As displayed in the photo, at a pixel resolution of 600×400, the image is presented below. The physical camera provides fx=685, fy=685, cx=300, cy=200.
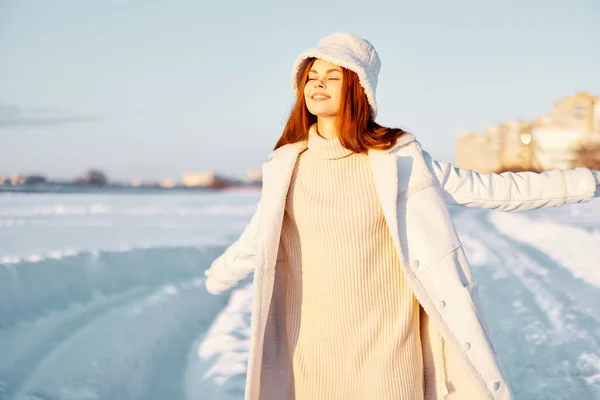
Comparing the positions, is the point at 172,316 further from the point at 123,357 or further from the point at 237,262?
the point at 237,262

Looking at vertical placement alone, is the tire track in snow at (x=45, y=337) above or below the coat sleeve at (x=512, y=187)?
below

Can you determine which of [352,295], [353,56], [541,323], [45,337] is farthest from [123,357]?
[541,323]

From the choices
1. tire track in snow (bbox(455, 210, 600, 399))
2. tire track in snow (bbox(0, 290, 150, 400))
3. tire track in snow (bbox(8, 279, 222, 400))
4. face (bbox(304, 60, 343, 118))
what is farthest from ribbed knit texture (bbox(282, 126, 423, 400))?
tire track in snow (bbox(0, 290, 150, 400))

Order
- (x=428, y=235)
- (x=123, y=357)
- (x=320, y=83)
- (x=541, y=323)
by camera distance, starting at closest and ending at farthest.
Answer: (x=428, y=235)
(x=320, y=83)
(x=123, y=357)
(x=541, y=323)

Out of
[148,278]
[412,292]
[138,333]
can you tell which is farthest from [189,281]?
[412,292]

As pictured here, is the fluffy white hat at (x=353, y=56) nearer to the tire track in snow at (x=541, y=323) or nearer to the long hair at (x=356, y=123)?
the long hair at (x=356, y=123)

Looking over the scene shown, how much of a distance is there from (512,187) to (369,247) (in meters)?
0.58

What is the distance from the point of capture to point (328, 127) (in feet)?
8.25

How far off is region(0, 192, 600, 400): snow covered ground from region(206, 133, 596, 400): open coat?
1429 millimetres

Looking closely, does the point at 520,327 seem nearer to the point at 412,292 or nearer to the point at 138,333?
the point at 138,333

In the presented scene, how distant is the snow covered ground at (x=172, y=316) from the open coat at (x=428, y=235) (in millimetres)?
1429

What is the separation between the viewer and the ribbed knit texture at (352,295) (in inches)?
93.6

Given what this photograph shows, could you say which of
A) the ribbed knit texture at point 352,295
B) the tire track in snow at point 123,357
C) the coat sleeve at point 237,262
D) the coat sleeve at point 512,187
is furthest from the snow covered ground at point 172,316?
the coat sleeve at point 512,187

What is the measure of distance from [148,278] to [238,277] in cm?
580
